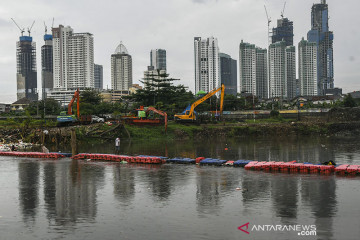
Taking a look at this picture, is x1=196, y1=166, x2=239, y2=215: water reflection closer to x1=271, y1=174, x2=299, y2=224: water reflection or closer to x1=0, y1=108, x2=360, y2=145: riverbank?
x1=271, y1=174, x2=299, y2=224: water reflection

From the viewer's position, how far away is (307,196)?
21.0 meters

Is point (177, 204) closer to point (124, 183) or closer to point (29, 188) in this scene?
point (124, 183)

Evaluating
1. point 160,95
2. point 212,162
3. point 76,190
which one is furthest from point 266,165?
point 160,95

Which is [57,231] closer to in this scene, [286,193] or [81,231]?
[81,231]

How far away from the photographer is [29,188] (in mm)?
25531

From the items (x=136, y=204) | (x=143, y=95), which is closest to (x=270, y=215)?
(x=136, y=204)

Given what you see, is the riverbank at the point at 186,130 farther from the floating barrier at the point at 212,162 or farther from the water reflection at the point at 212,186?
the water reflection at the point at 212,186

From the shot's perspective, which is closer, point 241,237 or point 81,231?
point 241,237

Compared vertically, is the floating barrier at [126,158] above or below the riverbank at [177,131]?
below

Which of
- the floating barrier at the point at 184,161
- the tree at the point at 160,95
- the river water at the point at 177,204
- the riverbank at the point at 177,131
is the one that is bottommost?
the river water at the point at 177,204

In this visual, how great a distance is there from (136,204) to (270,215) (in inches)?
287

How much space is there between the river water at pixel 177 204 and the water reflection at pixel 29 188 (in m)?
0.06

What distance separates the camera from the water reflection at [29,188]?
19561 mm

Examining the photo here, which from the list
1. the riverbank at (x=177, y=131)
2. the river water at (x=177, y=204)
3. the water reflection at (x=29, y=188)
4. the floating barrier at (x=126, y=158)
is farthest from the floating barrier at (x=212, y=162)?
the riverbank at (x=177, y=131)
